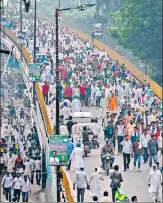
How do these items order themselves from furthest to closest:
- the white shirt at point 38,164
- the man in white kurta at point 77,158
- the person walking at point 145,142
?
the white shirt at point 38,164 < the person walking at point 145,142 < the man in white kurta at point 77,158

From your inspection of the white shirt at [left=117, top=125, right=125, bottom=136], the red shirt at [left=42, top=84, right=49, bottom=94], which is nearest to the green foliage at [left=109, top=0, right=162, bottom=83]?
the red shirt at [left=42, top=84, right=49, bottom=94]

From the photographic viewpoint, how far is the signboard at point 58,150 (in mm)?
28531

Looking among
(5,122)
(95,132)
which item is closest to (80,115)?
(95,132)

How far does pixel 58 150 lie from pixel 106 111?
1216cm

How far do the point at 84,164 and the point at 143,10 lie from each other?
39.4 m

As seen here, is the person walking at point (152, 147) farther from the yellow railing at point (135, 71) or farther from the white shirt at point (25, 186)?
the yellow railing at point (135, 71)

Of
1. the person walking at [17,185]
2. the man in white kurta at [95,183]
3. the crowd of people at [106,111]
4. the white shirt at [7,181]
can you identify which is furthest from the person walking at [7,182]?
the man in white kurta at [95,183]

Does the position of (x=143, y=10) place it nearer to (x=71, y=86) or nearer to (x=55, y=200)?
(x=71, y=86)

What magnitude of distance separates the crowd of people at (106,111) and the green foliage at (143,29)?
821 centimetres

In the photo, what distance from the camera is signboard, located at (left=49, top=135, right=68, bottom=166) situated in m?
28.5

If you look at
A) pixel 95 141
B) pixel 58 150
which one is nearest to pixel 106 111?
pixel 95 141

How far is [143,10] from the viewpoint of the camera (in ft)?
238

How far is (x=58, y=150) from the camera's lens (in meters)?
28.6

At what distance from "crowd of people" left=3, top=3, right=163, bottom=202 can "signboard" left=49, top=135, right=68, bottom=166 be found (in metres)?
0.57
